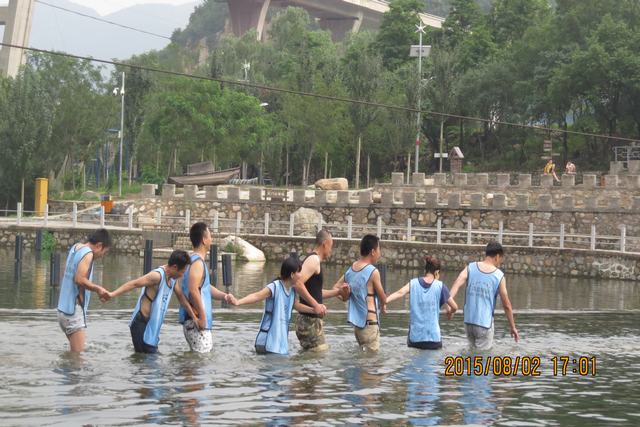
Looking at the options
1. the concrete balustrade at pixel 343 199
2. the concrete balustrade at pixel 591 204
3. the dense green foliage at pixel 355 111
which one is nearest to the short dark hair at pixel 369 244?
the concrete balustrade at pixel 591 204

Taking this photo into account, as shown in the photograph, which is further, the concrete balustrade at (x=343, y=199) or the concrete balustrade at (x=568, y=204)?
the concrete balustrade at (x=343, y=199)

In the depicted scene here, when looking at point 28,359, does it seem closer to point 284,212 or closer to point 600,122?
point 284,212

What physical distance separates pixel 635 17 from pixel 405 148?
1485cm

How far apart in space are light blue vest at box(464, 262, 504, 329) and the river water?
0.78 metres

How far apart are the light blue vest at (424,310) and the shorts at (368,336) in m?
0.49

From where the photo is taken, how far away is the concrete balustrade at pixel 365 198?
1866 inches

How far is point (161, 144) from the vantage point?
217 ft

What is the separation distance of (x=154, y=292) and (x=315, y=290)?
6.58 ft

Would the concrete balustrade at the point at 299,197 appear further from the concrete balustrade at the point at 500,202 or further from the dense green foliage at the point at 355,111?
the dense green foliage at the point at 355,111

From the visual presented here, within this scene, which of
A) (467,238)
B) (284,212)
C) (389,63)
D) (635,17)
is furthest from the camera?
(389,63)

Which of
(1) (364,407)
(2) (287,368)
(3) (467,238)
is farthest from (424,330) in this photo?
(3) (467,238)

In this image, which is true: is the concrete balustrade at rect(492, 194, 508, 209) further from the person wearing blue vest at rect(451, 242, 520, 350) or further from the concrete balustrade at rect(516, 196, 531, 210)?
the person wearing blue vest at rect(451, 242, 520, 350)

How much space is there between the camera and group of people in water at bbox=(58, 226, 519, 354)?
1509cm

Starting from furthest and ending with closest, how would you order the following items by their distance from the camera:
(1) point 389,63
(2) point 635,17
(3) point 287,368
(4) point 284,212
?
(1) point 389,63 → (2) point 635,17 → (4) point 284,212 → (3) point 287,368
